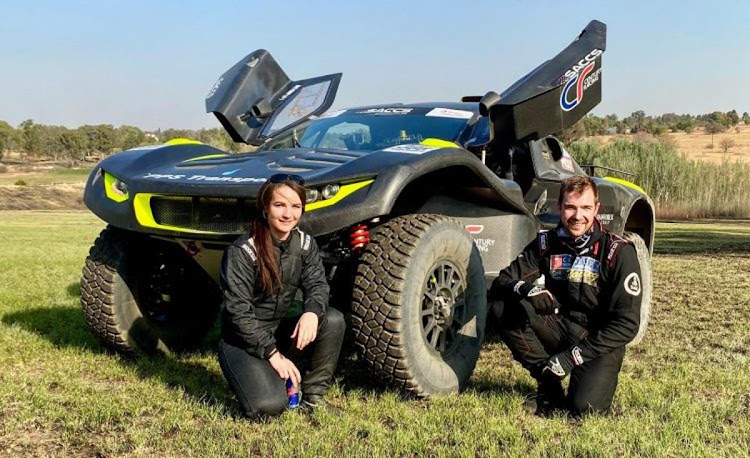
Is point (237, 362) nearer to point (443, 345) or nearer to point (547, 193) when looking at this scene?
point (443, 345)

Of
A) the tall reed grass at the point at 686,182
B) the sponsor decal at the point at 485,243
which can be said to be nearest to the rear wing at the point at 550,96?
the sponsor decal at the point at 485,243

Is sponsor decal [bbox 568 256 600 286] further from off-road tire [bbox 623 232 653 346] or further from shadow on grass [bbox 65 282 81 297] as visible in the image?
shadow on grass [bbox 65 282 81 297]

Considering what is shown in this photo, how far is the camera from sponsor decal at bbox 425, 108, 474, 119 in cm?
568

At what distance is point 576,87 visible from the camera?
5.28m

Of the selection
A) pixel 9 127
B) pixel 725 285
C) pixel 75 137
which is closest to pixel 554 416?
pixel 725 285

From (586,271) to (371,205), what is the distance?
1.25 m

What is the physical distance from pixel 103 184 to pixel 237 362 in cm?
166

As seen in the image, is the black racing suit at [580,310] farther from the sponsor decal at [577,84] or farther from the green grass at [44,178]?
the green grass at [44,178]

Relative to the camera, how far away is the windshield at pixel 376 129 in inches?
216

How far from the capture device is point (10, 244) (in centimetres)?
1630

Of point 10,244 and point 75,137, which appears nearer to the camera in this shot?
point 10,244

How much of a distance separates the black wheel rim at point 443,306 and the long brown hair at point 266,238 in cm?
84

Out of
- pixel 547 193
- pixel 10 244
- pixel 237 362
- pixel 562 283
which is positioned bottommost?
pixel 10 244

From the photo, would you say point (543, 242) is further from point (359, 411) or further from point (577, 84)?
point (577, 84)
